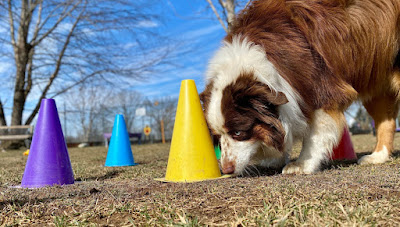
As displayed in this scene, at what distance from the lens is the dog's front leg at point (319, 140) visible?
319cm

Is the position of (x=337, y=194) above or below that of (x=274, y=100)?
below

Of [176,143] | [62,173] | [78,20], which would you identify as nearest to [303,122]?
[176,143]

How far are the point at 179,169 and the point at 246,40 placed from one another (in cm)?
137

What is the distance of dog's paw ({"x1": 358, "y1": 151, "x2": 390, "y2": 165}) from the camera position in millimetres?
3738

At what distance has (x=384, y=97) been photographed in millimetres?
4094

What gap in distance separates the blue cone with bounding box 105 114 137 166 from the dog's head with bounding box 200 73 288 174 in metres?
2.37

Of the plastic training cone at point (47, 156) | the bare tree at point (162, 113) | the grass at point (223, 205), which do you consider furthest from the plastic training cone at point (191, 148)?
the bare tree at point (162, 113)

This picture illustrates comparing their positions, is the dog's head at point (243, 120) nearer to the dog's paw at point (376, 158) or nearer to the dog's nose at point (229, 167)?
the dog's nose at point (229, 167)

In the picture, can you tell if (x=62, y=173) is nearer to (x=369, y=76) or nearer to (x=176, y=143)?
(x=176, y=143)

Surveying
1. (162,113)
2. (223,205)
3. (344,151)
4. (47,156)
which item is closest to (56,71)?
(162,113)

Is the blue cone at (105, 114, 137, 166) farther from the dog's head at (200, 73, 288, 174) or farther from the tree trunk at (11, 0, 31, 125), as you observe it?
the tree trunk at (11, 0, 31, 125)

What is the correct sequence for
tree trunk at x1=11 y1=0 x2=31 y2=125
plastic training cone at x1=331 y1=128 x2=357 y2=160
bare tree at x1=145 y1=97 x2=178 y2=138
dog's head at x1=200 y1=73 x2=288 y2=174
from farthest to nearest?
1. bare tree at x1=145 y1=97 x2=178 y2=138
2. tree trunk at x1=11 y1=0 x2=31 y2=125
3. plastic training cone at x1=331 y1=128 x2=357 y2=160
4. dog's head at x1=200 y1=73 x2=288 y2=174

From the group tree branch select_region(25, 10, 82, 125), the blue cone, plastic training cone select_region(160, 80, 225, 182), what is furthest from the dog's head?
tree branch select_region(25, 10, 82, 125)

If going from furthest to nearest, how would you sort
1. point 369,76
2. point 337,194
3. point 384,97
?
point 384,97 → point 369,76 → point 337,194
